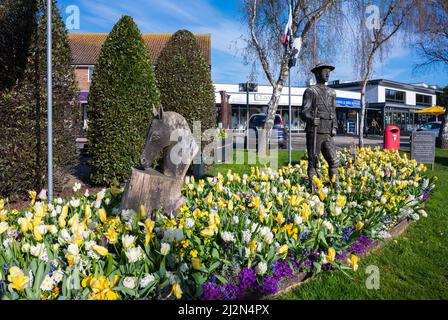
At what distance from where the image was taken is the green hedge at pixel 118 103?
299 inches

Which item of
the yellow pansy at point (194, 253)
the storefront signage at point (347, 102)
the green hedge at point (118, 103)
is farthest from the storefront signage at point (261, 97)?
the yellow pansy at point (194, 253)

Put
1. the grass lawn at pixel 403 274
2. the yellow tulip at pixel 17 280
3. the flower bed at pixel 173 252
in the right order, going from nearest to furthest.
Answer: the yellow tulip at pixel 17 280 → the flower bed at pixel 173 252 → the grass lawn at pixel 403 274

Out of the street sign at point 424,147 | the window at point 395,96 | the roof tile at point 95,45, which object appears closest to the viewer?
the street sign at point 424,147

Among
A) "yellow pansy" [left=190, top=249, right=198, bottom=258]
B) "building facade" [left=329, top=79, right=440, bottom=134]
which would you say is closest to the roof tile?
"building facade" [left=329, top=79, right=440, bottom=134]

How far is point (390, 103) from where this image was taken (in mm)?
42812

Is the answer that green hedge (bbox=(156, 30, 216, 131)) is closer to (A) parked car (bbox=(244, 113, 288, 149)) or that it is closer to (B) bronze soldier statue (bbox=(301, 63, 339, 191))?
(B) bronze soldier statue (bbox=(301, 63, 339, 191))

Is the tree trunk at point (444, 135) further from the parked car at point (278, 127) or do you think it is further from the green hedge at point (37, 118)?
the green hedge at point (37, 118)

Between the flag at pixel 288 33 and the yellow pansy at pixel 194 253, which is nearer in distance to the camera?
the yellow pansy at pixel 194 253

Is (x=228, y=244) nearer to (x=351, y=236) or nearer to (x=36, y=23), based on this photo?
(x=351, y=236)

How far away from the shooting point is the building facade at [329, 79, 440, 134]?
4144 cm

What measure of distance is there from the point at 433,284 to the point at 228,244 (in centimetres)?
221

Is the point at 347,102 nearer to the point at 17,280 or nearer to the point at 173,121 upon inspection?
the point at 173,121

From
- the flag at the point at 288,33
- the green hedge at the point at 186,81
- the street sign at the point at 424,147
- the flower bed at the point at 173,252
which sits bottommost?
the flower bed at the point at 173,252

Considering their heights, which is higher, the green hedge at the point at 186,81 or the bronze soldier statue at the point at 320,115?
the green hedge at the point at 186,81
